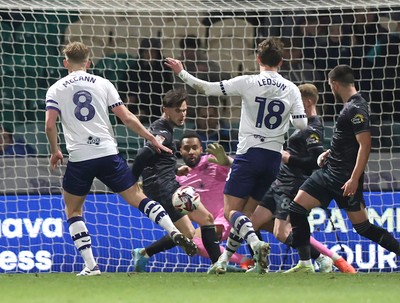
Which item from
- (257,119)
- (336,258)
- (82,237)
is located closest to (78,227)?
(82,237)

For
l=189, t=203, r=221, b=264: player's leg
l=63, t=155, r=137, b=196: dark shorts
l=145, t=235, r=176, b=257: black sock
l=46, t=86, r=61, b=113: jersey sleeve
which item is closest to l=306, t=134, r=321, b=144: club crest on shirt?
l=189, t=203, r=221, b=264: player's leg

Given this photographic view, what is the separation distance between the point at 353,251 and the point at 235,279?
311 centimetres

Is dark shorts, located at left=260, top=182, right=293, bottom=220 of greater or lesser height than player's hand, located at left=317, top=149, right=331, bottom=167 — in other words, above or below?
below

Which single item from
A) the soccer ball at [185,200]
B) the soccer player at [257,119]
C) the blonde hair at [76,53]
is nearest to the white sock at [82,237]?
the soccer ball at [185,200]

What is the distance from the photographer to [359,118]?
31.2ft

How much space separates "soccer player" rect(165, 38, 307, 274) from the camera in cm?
955

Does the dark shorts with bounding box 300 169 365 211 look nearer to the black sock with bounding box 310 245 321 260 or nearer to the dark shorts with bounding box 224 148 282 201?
the dark shorts with bounding box 224 148 282 201

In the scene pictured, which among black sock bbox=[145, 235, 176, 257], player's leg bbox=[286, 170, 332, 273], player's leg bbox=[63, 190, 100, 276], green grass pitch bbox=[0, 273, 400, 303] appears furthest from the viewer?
black sock bbox=[145, 235, 176, 257]

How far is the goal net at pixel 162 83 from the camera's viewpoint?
472 inches

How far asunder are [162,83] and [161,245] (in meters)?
3.10

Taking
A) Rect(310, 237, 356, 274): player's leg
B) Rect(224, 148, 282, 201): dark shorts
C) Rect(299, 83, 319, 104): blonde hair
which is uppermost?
Rect(299, 83, 319, 104): blonde hair

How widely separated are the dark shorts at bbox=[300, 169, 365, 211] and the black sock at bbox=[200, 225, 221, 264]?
40.1 inches

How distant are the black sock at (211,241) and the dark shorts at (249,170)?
993mm

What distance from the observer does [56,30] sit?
14.6m
